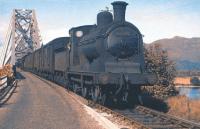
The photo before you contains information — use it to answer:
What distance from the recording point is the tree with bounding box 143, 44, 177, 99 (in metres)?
21.7

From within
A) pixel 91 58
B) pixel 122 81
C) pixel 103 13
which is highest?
pixel 103 13

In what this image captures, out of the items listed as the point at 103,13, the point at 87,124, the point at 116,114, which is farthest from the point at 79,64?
the point at 87,124

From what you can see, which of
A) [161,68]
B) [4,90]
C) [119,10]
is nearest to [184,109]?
[161,68]

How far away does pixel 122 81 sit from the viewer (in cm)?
1391

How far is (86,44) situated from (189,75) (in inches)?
2561

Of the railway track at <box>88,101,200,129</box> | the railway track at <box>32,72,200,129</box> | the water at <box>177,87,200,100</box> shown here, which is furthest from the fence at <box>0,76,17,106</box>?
the water at <box>177,87,200,100</box>

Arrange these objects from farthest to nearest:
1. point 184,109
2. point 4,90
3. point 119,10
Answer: point 4,90, point 184,109, point 119,10

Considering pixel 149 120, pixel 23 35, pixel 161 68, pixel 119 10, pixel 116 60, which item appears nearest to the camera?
pixel 149 120

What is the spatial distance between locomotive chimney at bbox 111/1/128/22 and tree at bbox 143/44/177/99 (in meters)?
7.48

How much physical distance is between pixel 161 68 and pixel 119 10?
27.2 ft

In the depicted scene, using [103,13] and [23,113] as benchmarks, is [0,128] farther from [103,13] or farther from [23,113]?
[103,13]

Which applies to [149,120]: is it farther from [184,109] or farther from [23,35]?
[23,35]

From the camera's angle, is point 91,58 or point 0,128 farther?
point 91,58

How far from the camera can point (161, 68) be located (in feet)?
72.6
